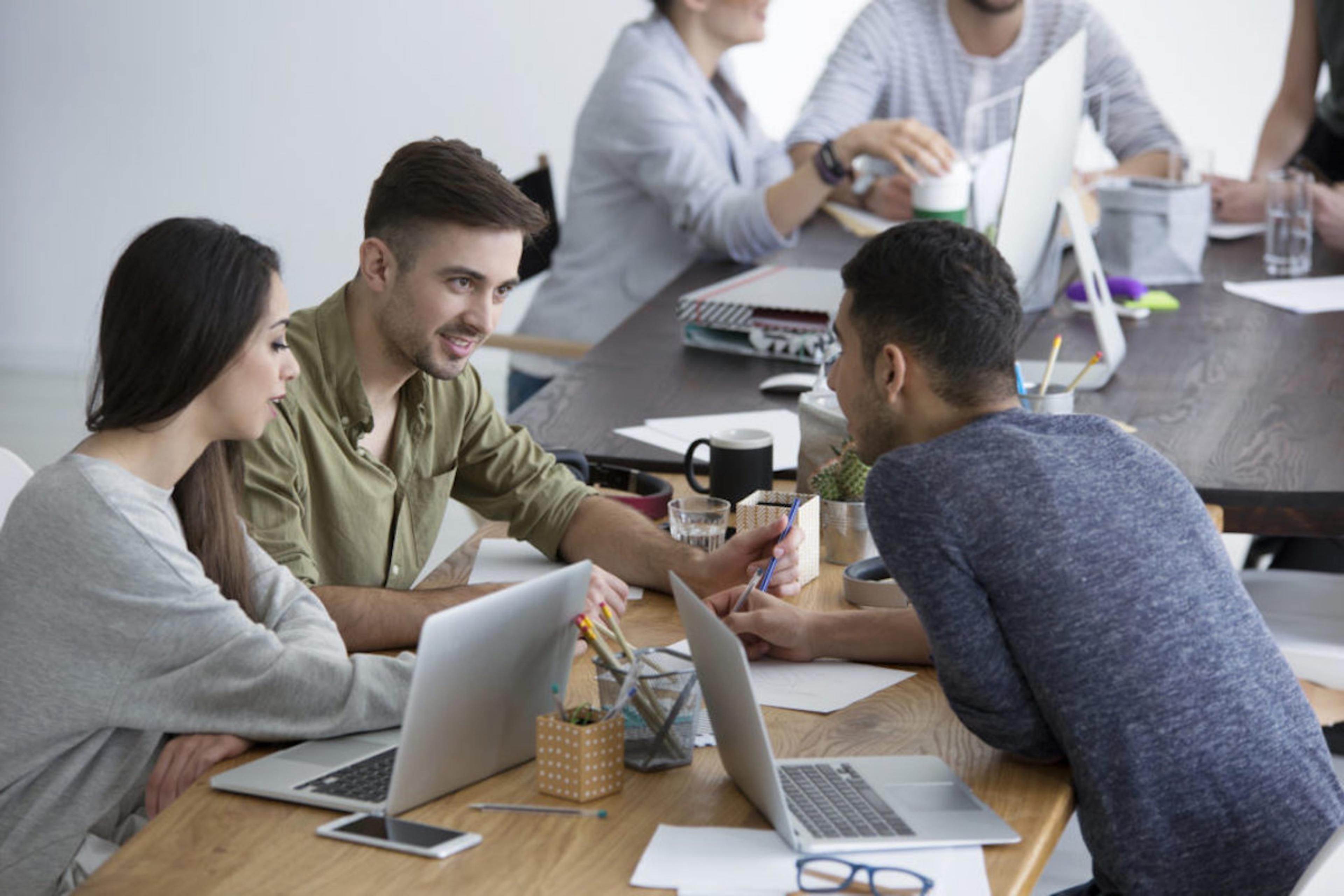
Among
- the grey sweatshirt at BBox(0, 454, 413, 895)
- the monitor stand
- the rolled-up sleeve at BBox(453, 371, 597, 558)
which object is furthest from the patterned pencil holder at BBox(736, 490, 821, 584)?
the monitor stand

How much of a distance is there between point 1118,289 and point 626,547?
1635 millimetres

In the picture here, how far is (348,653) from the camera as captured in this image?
1.71 m

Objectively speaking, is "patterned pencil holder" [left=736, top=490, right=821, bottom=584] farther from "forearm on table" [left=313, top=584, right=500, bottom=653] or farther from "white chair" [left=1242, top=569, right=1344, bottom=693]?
"white chair" [left=1242, top=569, right=1344, bottom=693]

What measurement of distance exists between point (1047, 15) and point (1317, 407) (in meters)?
1.82

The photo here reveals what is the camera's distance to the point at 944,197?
129 inches

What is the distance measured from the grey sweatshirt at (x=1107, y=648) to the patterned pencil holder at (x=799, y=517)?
1.52 feet

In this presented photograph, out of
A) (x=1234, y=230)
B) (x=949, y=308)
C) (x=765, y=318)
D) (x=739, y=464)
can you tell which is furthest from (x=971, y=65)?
(x=949, y=308)

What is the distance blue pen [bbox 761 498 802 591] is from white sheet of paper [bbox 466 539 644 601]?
162mm

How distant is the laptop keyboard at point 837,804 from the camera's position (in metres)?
1.29

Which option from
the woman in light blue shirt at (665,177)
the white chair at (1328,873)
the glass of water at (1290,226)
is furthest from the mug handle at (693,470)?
the glass of water at (1290,226)

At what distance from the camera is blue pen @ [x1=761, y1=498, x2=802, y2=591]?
1800 millimetres

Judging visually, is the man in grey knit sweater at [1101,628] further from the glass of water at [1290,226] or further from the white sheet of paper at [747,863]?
the glass of water at [1290,226]

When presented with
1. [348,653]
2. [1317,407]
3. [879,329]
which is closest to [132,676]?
[348,653]

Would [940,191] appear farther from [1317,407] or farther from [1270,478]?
[1270,478]
